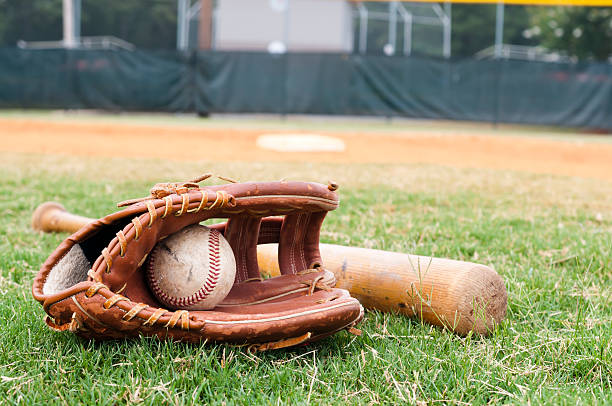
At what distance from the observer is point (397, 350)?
195 centimetres

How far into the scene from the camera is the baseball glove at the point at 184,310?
183 cm

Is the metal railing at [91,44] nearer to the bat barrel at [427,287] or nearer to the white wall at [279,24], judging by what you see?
the white wall at [279,24]

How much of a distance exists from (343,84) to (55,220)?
39.8 feet

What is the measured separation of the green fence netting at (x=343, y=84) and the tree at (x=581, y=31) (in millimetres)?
9627

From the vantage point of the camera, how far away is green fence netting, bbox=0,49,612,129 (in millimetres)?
14898

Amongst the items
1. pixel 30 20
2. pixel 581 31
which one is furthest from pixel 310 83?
pixel 30 20

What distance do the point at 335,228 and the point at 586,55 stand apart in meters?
23.6

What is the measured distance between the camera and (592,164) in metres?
9.14

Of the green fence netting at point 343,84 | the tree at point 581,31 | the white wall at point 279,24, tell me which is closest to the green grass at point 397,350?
the green fence netting at point 343,84

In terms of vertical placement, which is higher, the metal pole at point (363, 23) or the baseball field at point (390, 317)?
the metal pole at point (363, 23)

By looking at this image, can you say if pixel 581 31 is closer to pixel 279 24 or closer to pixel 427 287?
pixel 279 24

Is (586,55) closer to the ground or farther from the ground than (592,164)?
farther from the ground

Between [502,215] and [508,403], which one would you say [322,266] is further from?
[502,215]

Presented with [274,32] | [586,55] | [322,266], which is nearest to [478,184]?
[322,266]
